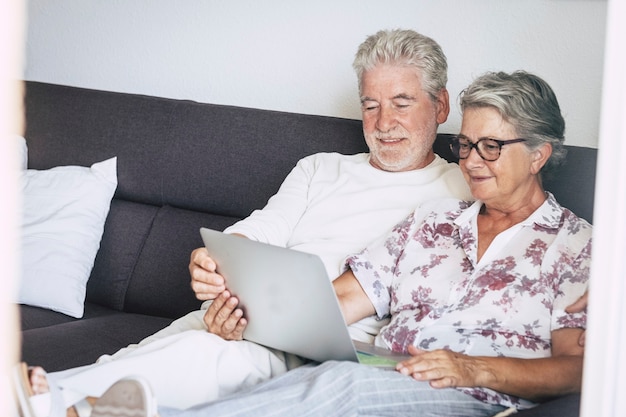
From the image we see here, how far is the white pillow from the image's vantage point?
7.88 feet

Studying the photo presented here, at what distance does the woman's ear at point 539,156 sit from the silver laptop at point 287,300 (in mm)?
478

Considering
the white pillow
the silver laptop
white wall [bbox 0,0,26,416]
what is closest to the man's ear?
the silver laptop

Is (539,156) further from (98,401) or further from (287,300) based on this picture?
(98,401)

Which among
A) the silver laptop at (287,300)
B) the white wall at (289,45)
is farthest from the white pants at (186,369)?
the white wall at (289,45)

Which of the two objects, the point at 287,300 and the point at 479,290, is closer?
the point at 287,300

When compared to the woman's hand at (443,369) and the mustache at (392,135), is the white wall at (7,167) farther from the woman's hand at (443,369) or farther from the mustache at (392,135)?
the mustache at (392,135)

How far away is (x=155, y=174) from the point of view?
259 cm

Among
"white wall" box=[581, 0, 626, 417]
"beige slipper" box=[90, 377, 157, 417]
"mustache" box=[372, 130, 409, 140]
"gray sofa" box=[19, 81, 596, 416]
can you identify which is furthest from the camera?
"gray sofa" box=[19, 81, 596, 416]

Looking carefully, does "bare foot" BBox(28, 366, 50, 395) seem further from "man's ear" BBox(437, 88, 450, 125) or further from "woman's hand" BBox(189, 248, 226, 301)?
"man's ear" BBox(437, 88, 450, 125)

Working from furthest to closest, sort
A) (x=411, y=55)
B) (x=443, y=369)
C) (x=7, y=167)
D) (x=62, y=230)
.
Answer: 1. (x=62, y=230)
2. (x=411, y=55)
3. (x=443, y=369)
4. (x=7, y=167)

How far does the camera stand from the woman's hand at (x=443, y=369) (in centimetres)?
154

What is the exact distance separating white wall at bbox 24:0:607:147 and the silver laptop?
3.00 feet

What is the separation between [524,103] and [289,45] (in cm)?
106

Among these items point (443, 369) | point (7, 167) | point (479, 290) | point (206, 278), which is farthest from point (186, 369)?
point (7, 167)
